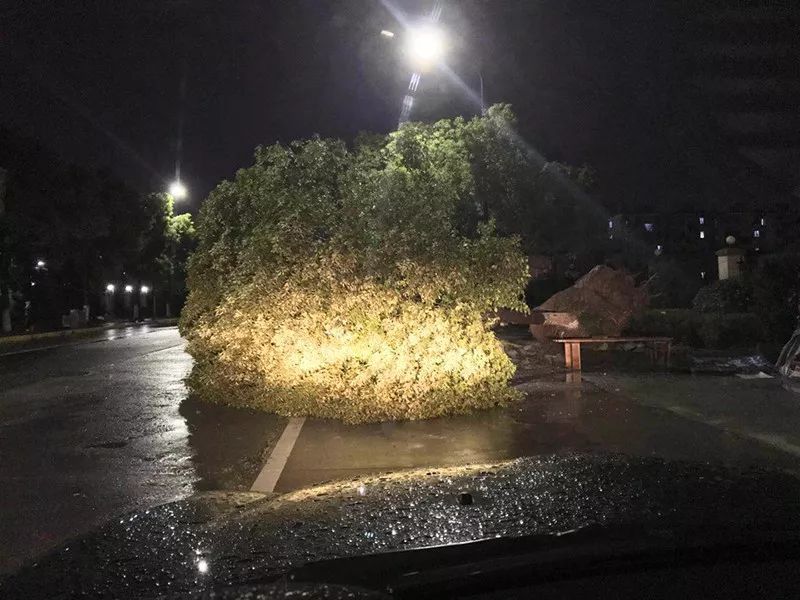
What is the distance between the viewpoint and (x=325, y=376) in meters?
11.8

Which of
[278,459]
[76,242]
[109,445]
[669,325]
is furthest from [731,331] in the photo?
[76,242]

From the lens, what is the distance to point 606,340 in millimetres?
17078

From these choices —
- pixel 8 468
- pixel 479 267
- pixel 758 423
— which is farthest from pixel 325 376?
pixel 758 423

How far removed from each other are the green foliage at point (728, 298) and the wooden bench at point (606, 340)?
13.0 feet

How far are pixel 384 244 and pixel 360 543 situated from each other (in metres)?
8.49

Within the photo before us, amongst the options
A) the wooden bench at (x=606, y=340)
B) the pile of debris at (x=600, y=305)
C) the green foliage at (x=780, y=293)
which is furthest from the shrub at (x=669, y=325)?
the wooden bench at (x=606, y=340)

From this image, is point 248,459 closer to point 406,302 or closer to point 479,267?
point 406,302

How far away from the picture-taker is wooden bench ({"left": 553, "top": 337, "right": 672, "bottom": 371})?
54.1 feet

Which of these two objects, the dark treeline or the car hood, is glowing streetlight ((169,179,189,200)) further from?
the car hood

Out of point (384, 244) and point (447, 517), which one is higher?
point (384, 244)

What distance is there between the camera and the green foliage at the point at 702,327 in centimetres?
1909

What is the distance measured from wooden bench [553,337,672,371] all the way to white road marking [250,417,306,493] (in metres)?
6.97

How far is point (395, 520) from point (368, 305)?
25.8 ft

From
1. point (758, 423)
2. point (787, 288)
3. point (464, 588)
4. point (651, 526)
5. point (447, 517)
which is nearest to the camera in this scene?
point (464, 588)
